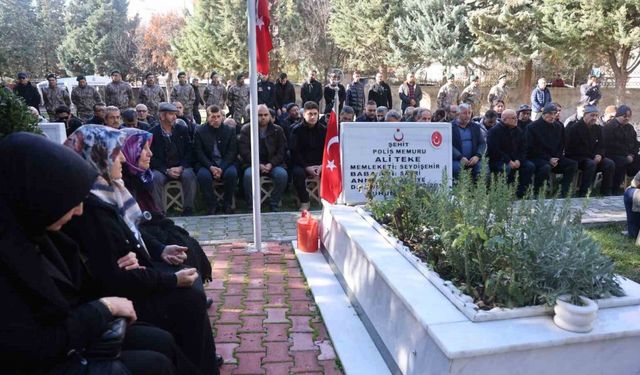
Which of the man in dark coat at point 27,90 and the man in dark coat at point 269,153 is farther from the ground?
the man in dark coat at point 27,90

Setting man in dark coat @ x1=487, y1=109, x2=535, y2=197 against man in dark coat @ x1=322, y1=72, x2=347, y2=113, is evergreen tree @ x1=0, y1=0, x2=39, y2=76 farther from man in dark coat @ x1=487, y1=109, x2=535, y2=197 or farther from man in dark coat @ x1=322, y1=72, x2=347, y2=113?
man in dark coat @ x1=487, y1=109, x2=535, y2=197

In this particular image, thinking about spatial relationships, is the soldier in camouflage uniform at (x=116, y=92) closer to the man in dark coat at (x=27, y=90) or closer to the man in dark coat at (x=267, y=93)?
the man in dark coat at (x=27, y=90)

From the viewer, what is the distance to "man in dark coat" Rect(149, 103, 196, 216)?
6.47 meters

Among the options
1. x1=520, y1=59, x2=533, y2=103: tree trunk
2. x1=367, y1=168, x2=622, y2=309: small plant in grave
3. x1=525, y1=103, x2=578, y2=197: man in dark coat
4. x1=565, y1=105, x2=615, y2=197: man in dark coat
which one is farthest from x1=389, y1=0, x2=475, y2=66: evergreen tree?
x1=367, y1=168, x2=622, y2=309: small plant in grave

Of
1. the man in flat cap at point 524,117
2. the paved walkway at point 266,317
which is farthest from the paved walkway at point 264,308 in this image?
the man in flat cap at point 524,117

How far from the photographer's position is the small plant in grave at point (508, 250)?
102 inches

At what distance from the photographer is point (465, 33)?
758 inches

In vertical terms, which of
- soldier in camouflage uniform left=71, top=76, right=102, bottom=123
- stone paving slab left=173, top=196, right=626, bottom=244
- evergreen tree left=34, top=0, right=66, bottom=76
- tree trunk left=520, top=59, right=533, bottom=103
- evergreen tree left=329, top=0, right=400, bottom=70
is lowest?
stone paving slab left=173, top=196, right=626, bottom=244

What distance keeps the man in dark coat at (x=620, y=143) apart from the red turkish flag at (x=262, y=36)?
6013 mm

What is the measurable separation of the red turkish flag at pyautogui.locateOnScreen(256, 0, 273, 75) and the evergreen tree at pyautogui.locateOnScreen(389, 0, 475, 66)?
15366 mm

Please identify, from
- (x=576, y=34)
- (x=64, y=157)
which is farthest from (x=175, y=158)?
(x=576, y=34)

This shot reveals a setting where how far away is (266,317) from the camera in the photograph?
12.0 feet

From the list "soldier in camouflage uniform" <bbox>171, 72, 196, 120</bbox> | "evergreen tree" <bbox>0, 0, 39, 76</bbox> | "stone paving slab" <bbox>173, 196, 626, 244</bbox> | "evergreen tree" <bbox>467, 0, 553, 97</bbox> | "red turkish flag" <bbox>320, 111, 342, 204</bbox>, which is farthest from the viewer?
"evergreen tree" <bbox>0, 0, 39, 76</bbox>

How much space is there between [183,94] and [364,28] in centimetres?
1216
